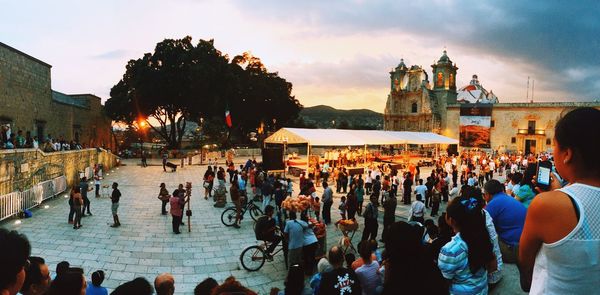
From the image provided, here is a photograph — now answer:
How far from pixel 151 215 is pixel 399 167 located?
20.7 metres

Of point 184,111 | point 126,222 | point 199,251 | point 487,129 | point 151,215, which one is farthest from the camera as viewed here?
point 487,129

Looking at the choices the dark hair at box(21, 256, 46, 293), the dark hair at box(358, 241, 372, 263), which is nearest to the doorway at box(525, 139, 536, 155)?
the dark hair at box(358, 241, 372, 263)

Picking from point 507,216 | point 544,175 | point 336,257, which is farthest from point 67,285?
point 544,175

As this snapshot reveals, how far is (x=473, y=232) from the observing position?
9.61ft

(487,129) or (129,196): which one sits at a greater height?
(487,129)

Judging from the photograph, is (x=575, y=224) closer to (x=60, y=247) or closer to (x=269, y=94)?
(x=60, y=247)

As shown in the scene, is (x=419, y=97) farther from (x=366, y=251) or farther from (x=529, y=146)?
(x=366, y=251)

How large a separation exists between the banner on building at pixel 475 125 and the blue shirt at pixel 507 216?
181ft

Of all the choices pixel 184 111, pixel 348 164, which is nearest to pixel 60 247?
pixel 348 164

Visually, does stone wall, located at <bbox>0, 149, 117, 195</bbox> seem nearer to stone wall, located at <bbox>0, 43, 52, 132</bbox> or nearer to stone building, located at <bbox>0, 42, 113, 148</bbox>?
stone building, located at <bbox>0, 42, 113, 148</bbox>

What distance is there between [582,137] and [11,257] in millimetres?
3249

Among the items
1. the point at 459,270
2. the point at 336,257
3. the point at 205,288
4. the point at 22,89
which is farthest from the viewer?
the point at 22,89

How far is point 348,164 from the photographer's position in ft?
82.4

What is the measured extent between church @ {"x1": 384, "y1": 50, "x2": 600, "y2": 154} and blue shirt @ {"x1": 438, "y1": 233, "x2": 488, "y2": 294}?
41.3 m
